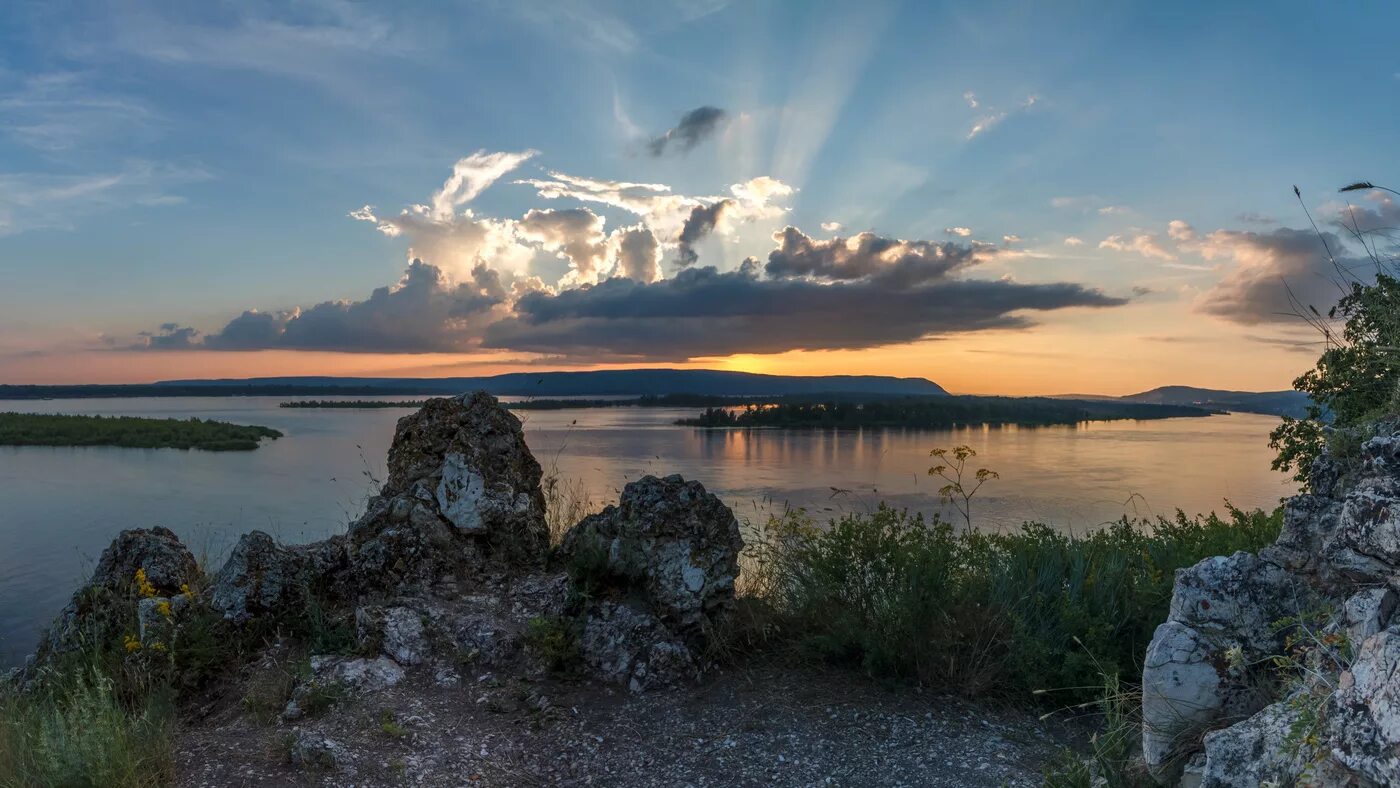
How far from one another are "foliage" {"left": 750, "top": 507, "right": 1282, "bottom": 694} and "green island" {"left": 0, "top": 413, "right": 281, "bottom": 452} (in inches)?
1009

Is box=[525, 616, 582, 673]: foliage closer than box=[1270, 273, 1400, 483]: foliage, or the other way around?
box=[1270, 273, 1400, 483]: foliage

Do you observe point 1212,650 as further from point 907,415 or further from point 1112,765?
point 907,415

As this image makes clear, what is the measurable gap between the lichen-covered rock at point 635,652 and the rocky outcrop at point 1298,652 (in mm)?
2874

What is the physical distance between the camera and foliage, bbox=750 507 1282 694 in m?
4.86

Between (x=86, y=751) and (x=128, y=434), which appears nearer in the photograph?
(x=86, y=751)

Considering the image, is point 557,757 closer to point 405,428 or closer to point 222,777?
point 222,777

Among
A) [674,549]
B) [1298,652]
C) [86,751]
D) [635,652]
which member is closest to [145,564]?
[86,751]

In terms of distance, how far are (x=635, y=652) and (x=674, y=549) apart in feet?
2.45

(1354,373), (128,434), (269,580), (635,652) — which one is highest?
(1354,373)

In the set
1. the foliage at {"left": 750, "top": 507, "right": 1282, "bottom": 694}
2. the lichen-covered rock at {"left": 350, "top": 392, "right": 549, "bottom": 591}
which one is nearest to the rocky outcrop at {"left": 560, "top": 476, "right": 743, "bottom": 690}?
the foliage at {"left": 750, "top": 507, "right": 1282, "bottom": 694}

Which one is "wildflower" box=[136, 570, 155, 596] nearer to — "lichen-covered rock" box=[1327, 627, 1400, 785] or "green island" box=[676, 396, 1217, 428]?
"lichen-covered rock" box=[1327, 627, 1400, 785]

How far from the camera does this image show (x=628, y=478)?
1326 cm

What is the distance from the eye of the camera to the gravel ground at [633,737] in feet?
13.0

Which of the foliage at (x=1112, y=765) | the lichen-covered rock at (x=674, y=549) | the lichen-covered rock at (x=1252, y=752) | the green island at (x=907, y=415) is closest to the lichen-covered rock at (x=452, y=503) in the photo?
the lichen-covered rock at (x=674, y=549)
